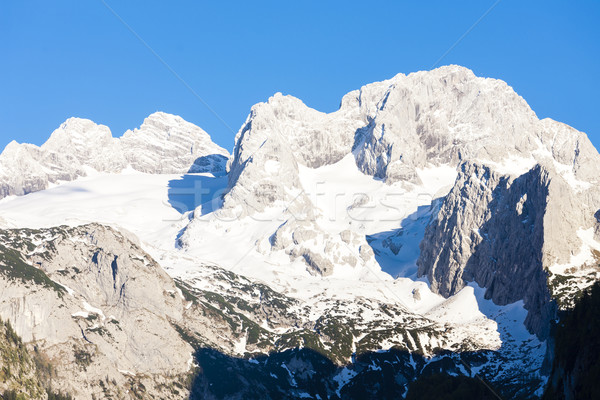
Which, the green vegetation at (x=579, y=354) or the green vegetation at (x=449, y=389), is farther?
the green vegetation at (x=449, y=389)

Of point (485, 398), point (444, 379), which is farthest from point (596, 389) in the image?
point (444, 379)

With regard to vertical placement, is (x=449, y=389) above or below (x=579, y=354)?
below

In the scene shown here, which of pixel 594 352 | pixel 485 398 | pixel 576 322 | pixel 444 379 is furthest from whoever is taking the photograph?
pixel 444 379

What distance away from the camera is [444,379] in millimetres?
149000

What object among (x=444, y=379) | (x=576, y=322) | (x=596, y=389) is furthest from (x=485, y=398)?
(x=596, y=389)

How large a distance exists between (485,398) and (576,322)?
28637 mm

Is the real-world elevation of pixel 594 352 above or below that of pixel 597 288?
below

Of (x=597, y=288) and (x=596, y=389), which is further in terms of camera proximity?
(x=597, y=288)

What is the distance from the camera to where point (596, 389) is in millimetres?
100312

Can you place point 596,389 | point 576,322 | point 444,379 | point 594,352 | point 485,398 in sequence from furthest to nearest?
1. point 444,379
2. point 485,398
3. point 576,322
4. point 594,352
5. point 596,389

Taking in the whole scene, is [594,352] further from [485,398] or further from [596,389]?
[485,398]

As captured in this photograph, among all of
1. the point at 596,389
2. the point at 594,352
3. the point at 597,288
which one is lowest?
the point at 596,389

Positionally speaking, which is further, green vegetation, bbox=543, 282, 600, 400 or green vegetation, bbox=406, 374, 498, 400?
green vegetation, bbox=406, 374, 498, 400

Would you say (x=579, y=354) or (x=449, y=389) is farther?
(x=449, y=389)
